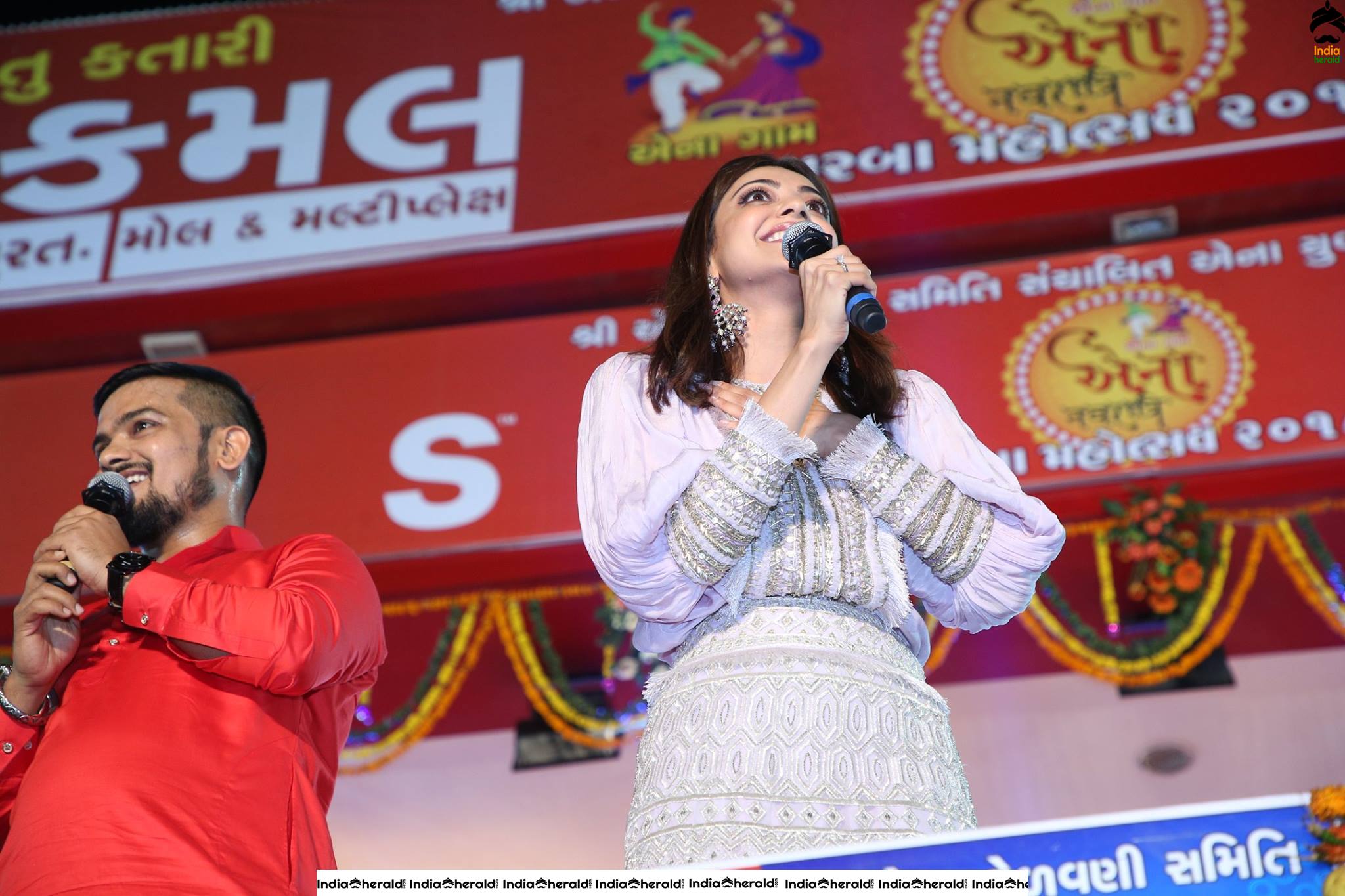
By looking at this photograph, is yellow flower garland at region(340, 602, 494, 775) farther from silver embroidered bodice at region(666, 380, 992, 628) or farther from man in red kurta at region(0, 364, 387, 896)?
silver embroidered bodice at region(666, 380, 992, 628)

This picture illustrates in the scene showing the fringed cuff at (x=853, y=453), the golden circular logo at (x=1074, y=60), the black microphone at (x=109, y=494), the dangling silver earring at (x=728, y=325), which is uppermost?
the golden circular logo at (x=1074, y=60)

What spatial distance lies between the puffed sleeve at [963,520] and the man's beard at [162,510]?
0.95 metres

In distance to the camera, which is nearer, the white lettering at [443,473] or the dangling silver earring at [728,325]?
the dangling silver earring at [728,325]

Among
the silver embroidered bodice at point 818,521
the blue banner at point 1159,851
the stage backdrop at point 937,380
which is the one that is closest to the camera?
the blue banner at point 1159,851

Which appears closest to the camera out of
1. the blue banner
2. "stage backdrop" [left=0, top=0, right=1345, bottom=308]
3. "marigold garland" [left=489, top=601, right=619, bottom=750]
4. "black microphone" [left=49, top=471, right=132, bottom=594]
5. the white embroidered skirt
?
the blue banner

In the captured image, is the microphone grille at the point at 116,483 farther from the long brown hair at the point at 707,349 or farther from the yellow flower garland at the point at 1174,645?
the yellow flower garland at the point at 1174,645

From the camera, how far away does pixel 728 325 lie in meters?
2.25

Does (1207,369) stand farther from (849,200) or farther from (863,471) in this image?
(863,471)

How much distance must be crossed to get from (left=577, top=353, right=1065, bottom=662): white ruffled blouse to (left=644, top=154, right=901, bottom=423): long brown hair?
6 centimetres

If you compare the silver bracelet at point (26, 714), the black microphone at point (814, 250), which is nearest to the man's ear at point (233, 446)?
the silver bracelet at point (26, 714)

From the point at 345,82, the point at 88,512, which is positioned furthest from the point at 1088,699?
the point at 88,512

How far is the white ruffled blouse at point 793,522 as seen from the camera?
192 centimetres

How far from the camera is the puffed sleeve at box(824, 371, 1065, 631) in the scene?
6.57 ft

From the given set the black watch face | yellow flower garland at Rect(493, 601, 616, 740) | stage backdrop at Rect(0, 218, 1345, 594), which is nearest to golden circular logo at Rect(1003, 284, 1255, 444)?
stage backdrop at Rect(0, 218, 1345, 594)
